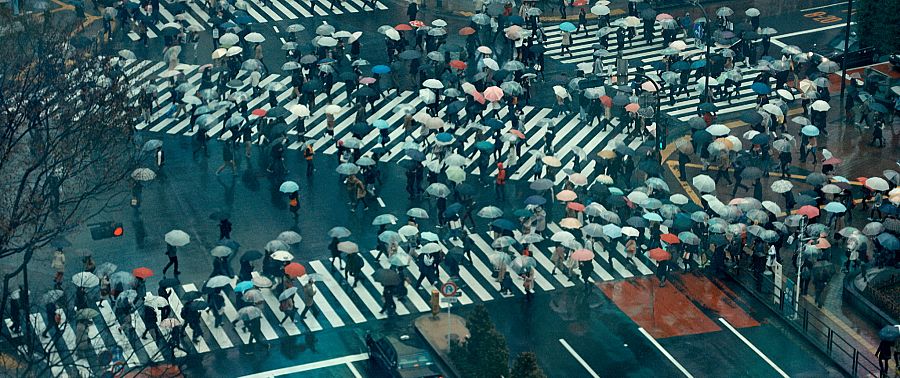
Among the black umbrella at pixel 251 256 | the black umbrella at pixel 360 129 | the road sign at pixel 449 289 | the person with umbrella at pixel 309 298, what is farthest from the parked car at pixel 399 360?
the black umbrella at pixel 360 129

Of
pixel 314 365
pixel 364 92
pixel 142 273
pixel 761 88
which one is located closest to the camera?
pixel 314 365

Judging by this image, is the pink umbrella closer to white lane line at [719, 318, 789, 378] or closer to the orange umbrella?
the orange umbrella

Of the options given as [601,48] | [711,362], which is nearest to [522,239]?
[711,362]

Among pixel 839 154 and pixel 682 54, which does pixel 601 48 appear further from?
pixel 839 154

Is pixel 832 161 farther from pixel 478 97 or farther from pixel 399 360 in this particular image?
pixel 399 360

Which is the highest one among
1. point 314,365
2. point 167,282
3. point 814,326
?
point 167,282

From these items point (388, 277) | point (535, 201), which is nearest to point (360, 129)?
point (535, 201)

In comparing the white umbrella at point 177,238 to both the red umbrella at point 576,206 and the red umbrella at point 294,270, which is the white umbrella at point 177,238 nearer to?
the red umbrella at point 294,270
